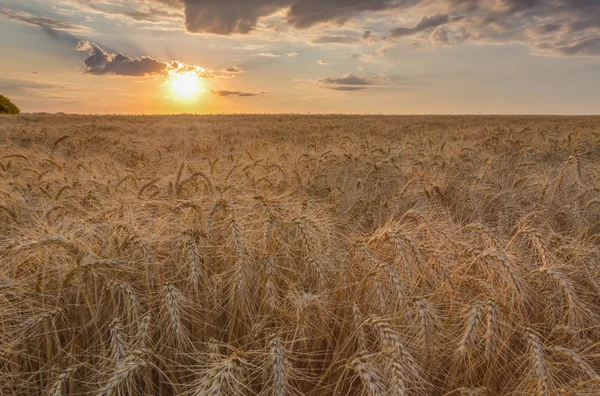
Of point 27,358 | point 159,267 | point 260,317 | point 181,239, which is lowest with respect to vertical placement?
point 27,358

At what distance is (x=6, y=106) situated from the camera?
37.7 meters

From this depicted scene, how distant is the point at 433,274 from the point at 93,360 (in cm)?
208

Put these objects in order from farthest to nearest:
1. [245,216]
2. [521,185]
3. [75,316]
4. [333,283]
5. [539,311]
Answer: [521,185], [245,216], [333,283], [539,311], [75,316]

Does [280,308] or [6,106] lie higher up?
[6,106]

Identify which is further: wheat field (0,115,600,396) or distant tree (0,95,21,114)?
distant tree (0,95,21,114)

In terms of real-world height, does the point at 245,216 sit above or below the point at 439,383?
above

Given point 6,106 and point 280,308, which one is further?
point 6,106

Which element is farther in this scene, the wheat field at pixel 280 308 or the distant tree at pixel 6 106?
the distant tree at pixel 6 106

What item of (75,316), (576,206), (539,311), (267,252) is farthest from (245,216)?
(576,206)

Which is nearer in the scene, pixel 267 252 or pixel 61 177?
pixel 267 252

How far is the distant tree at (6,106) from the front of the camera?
37.2 m

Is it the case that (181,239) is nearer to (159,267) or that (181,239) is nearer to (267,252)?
(159,267)

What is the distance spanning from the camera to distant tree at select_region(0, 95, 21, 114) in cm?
3718

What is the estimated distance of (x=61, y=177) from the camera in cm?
470
